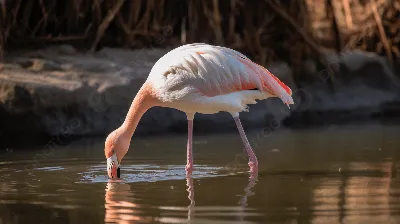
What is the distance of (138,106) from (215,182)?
110 centimetres

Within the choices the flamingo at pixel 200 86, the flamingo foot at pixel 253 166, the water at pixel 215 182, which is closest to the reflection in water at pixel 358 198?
the water at pixel 215 182

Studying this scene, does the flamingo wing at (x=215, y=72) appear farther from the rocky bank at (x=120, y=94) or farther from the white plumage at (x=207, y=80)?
the rocky bank at (x=120, y=94)

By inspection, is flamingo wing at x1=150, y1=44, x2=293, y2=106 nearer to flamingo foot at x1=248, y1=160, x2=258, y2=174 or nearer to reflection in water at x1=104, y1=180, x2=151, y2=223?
flamingo foot at x1=248, y1=160, x2=258, y2=174

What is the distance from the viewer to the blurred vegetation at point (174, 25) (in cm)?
1115

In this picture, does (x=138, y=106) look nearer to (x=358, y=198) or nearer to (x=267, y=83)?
(x=267, y=83)

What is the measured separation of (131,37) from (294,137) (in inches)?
107

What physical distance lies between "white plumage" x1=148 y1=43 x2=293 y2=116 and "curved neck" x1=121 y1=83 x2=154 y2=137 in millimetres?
105

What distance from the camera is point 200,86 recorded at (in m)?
7.39

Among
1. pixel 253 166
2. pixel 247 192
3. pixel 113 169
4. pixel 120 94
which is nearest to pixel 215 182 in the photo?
pixel 247 192

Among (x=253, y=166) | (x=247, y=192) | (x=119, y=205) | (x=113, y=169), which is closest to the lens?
(x=119, y=205)

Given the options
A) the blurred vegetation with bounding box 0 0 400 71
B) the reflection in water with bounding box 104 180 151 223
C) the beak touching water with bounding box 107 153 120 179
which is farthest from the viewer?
the blurred vegetation with bounding box 0 0 400 71

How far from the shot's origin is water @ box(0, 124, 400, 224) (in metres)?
5.57

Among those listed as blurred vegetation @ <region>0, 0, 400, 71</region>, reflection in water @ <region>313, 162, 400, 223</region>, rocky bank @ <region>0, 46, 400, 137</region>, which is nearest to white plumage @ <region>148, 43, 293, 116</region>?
reflection in water @ <region>313, 162, 400, 223</region>

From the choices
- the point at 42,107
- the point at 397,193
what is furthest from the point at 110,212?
the point at 42,107
